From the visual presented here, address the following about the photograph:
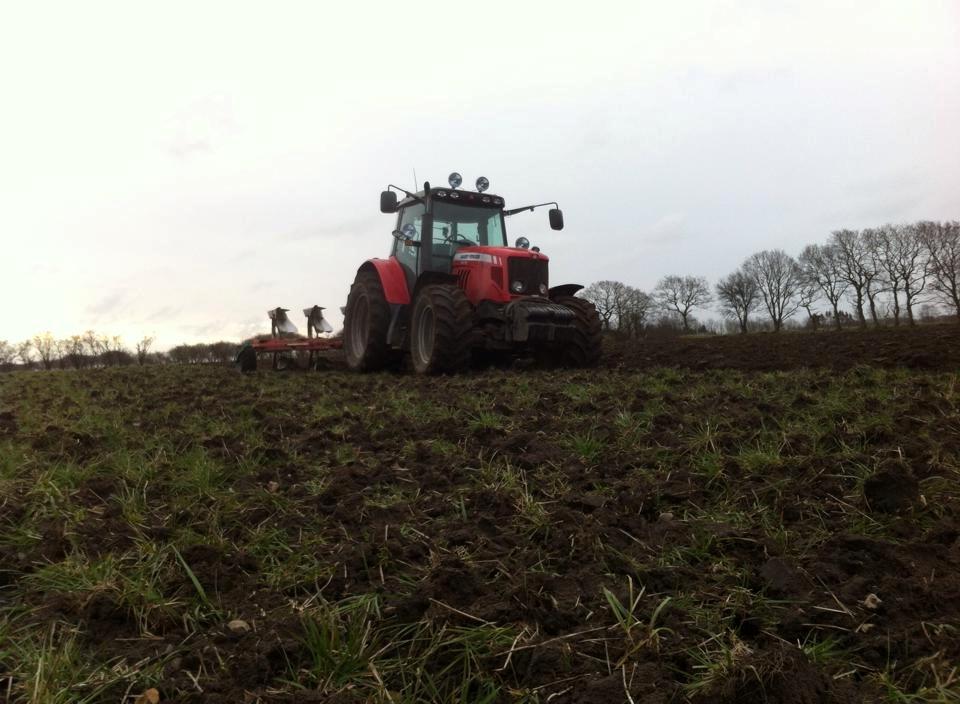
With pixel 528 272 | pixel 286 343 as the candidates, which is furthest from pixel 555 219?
pixel 286 343

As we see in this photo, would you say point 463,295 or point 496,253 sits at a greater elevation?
point 496,253

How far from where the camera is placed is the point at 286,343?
39.3 feet

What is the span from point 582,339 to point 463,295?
5.59 feet

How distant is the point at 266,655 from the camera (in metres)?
1.65

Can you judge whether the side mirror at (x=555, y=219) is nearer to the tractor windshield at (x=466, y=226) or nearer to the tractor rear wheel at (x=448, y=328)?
the tractor windshield at (x=466, y=226)

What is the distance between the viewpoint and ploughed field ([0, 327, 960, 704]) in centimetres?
159

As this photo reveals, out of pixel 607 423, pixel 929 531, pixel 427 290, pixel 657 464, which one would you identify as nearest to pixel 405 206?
pixel 427 290

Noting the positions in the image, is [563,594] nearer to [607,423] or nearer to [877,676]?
[877,676]

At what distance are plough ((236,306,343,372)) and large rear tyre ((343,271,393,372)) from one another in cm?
38

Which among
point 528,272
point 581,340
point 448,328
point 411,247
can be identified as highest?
point 411,247

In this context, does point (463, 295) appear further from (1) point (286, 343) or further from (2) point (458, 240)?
(1) point (286, 343)

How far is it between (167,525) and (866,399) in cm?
401

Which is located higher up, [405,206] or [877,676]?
[405,206]

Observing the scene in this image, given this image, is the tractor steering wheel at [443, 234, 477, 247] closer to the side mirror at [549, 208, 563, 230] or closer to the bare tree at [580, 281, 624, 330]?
the side mirror at [549, 208, 563, 230]
